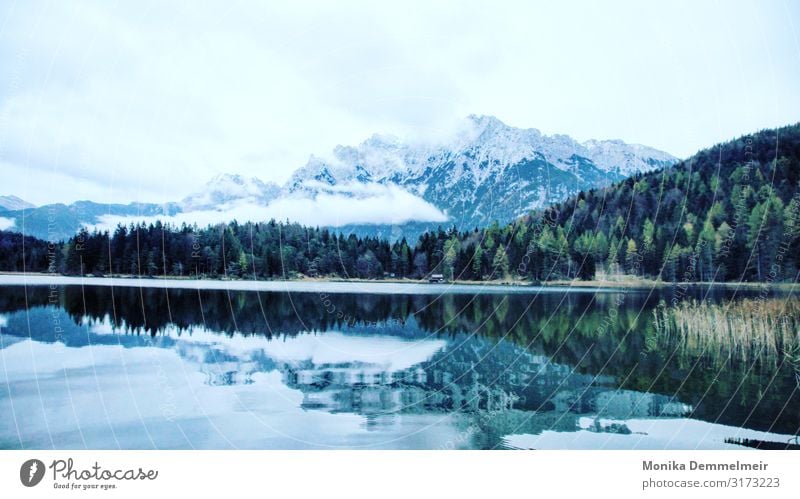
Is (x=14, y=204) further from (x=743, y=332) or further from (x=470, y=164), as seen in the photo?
(x=743, y=332)

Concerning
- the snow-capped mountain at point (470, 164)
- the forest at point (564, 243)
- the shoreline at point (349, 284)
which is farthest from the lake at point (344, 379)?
the snow-capped mountain at point (470, 164)

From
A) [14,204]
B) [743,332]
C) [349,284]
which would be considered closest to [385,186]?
[349,284]

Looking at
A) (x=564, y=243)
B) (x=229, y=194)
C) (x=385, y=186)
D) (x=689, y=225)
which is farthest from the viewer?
(x=564, y=243)

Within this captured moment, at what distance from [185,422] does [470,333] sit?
165 inches

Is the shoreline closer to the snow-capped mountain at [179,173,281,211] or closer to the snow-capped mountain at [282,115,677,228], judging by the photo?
the snow-capped mountain at [179,173,281,211]

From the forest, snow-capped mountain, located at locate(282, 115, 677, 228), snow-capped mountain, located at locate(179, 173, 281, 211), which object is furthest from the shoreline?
snow-capped mountain, located at locate(282, 115, 677, 228)

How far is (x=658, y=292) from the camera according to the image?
1053cm

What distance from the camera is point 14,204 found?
5.76 m

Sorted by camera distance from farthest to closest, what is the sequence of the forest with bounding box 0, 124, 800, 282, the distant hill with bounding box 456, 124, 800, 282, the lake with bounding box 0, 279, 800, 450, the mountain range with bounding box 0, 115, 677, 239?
1. the distant hill with bounding box 456, 124, 800, 282
2. the forest with bounding box 0, 124, 800, 282
3. the mountain range with bounding box 0, 115, 677, 239
4. the lake with bounding box 0, 279, 800, 450

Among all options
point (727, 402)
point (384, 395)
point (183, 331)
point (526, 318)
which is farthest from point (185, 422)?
point (526, 318)

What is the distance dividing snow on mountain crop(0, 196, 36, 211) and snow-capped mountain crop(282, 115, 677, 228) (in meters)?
2.72

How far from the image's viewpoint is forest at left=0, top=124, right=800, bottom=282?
770 cm

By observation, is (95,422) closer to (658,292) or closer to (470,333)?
(470,333)

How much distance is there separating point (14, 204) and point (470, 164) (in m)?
5.27
